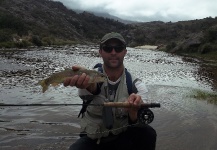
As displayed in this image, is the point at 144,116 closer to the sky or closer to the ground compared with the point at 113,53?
closer to the ground

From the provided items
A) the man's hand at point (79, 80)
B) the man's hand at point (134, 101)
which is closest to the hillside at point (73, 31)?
the man's hand at point (79, 80)

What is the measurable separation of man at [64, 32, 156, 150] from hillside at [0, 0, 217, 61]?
1712 inches

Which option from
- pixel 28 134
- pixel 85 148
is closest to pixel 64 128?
pixel 28 134

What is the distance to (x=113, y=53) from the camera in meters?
5.48

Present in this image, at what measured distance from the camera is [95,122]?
5340 mm

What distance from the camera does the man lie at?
5.29 metres

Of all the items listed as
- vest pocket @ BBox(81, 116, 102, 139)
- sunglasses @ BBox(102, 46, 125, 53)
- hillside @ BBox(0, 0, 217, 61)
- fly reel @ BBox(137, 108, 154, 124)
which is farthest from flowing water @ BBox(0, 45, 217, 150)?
hillside @ BBox(0, 0, 217, 61)

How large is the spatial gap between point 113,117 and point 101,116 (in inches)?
8.7

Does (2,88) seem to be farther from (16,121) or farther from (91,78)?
(91,78)

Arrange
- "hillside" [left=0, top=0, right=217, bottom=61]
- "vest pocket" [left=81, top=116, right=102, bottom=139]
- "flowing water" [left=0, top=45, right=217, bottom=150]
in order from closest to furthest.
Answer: "vest pocket" [left=81, top=116, right=102, bottom=139] < "flowing water" [left=0, top=45, right=217, bottom=150] < "hillside" [left=0, top=0, right=217, bottom=61]

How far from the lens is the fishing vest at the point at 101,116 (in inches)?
209

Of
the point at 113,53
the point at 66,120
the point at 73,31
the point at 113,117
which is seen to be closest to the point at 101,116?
the point at 113,117

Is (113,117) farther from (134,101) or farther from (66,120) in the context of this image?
(66,120)

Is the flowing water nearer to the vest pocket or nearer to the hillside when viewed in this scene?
the vest pocket
